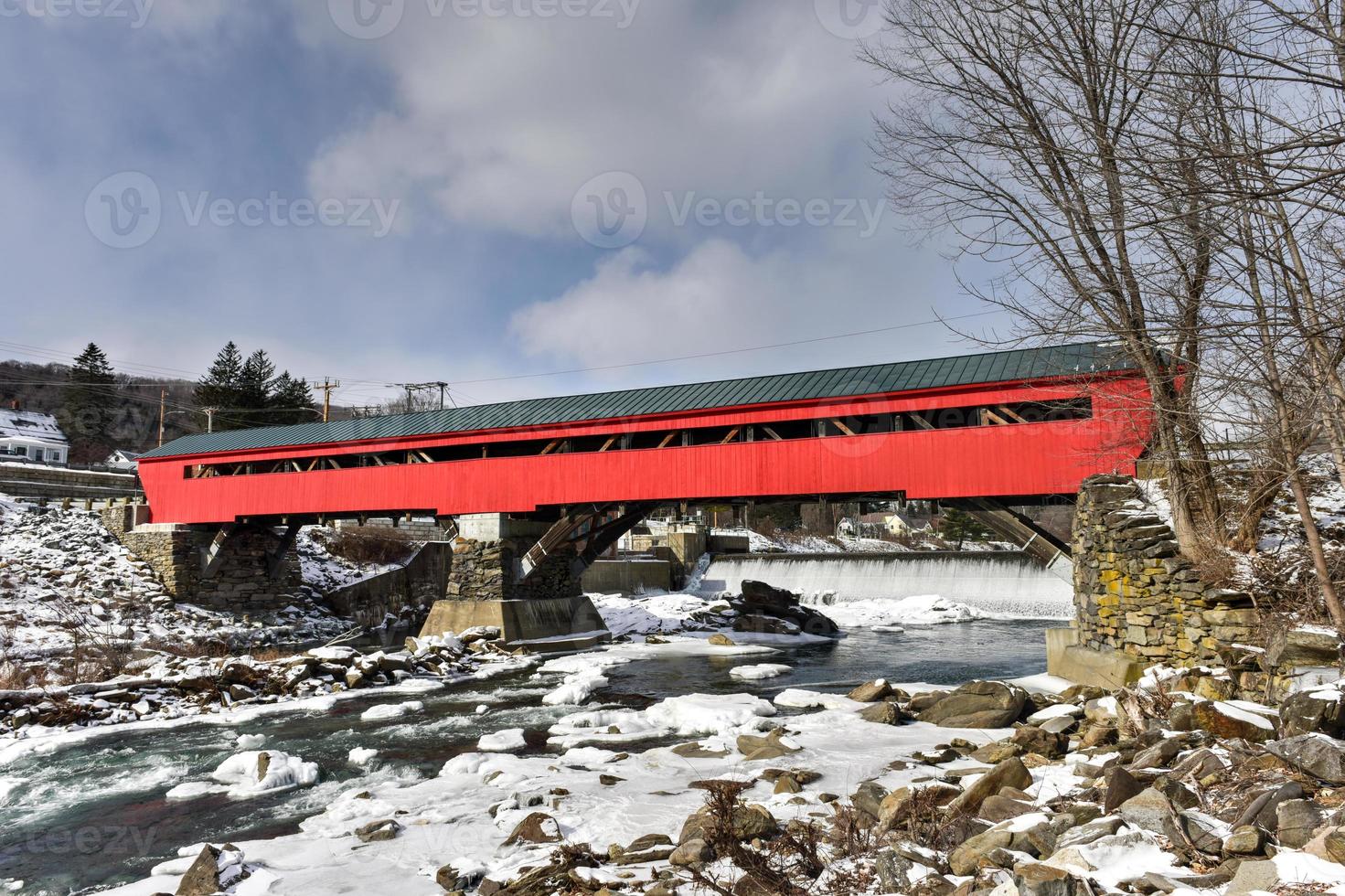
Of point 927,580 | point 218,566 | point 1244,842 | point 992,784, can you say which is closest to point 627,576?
point 927,580

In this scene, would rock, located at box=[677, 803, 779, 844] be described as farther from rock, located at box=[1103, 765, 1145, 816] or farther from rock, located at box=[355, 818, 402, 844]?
rock, located at box=[355, 818, 402, 844]

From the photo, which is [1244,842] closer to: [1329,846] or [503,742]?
[1329,846]

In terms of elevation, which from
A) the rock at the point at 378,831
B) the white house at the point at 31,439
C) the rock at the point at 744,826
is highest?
the white house at the point at 31,439

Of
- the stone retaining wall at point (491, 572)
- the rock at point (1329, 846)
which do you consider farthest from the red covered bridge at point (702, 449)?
the rock at point (1329, 846)

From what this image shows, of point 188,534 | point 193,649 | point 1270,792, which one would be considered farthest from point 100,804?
point 188,534

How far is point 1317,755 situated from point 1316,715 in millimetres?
757

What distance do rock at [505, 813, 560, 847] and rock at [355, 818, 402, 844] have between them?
3.08 feet

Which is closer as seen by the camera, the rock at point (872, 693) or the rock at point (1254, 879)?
the rock at point (1254, 879)

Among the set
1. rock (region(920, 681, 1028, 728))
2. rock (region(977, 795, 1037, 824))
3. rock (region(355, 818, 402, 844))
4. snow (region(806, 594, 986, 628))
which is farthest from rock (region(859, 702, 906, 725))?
snow (region(806, 594, 986, 628))

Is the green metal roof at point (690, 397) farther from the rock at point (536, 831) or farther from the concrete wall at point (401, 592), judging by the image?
the rock at point (536, 831)

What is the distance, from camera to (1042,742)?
6242 mm

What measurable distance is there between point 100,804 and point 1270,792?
859 cm

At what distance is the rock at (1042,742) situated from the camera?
6.16 m

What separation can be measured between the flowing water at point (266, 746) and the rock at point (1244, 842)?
19.7 ft
